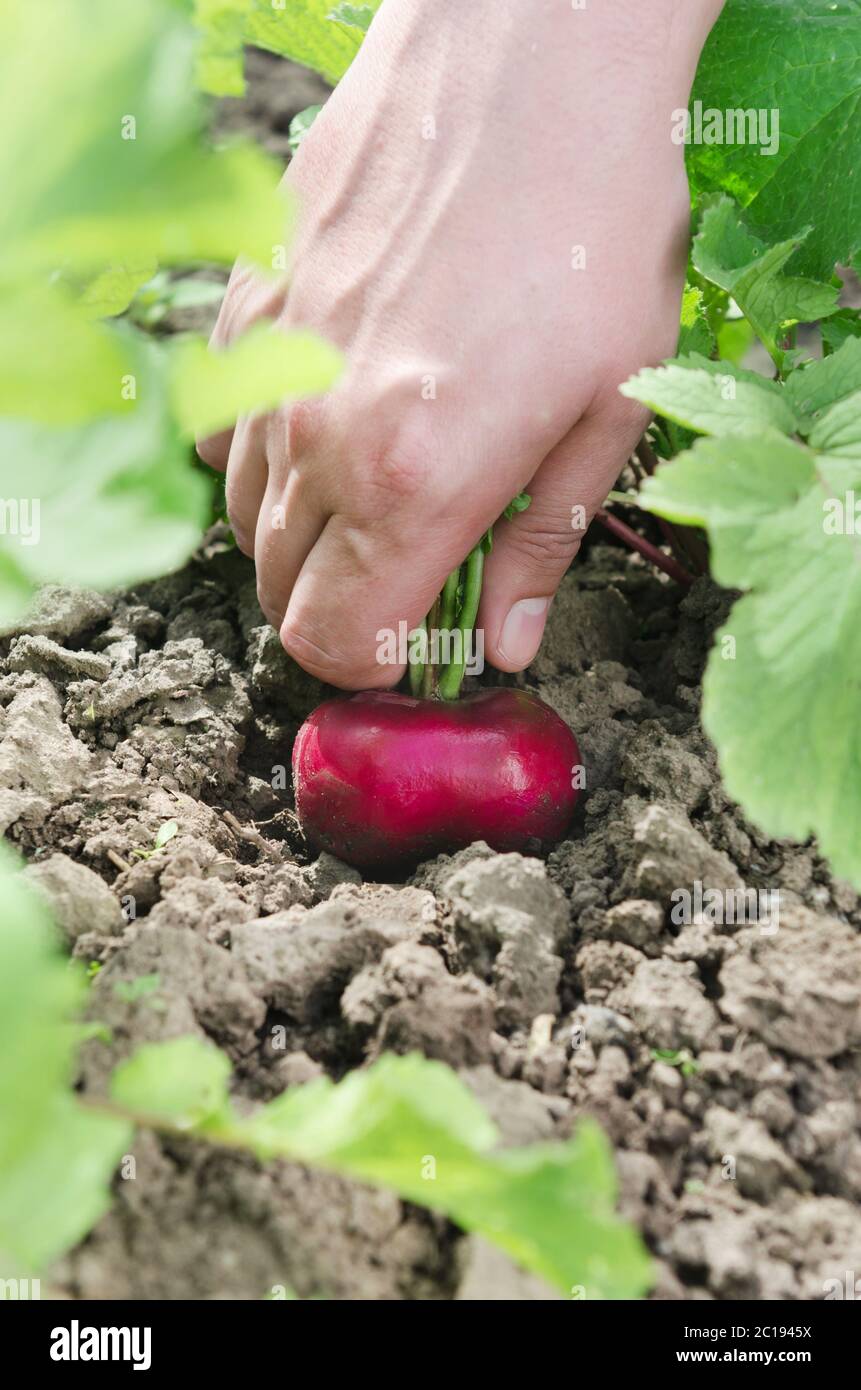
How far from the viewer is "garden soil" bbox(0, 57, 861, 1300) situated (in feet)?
3.59

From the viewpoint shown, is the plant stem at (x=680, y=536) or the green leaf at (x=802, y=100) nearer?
the green leaf at (x=802, y=100)

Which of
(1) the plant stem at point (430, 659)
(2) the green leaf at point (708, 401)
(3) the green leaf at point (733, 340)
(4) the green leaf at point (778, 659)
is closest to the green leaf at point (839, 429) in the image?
(2) the green leaf at point (708, 401)

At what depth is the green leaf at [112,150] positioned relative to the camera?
0.77 meters

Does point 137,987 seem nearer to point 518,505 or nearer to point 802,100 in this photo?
point 518,505

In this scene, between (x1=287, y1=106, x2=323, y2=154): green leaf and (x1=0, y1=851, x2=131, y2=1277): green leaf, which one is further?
(x1=287, y1=106, x2=323, y2=154): green leaf

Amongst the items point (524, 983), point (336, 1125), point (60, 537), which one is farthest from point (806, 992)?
point (60, 537)

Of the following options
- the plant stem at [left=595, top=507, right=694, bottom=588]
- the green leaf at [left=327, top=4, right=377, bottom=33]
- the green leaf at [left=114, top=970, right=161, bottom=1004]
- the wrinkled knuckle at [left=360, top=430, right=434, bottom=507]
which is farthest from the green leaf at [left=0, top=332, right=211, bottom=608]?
the plant stem at [left=595, top=507, right=694, bottom=588]

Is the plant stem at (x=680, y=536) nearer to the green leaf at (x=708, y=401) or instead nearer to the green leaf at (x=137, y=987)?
the green leaf at (x=708, y=401)

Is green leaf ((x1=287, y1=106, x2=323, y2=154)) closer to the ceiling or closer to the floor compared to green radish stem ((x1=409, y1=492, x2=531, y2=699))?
closer to the ceiling

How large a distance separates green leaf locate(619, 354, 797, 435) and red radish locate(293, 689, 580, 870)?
613mm

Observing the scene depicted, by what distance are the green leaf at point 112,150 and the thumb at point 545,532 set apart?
933 millimetres

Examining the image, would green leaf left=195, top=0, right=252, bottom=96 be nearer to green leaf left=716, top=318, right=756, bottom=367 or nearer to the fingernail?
the fingernail

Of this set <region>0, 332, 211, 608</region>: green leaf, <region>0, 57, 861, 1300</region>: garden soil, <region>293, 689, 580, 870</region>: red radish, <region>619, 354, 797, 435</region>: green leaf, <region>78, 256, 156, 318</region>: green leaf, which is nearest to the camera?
<region>0, 332, 211, 608</region>: green leaf

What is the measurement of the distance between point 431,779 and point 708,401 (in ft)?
2.39
